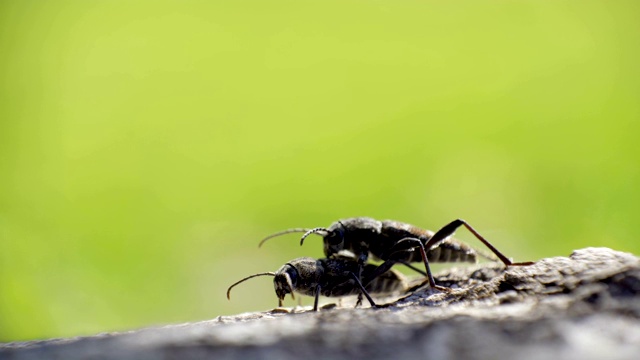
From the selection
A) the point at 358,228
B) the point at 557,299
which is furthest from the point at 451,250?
the point at 557,299

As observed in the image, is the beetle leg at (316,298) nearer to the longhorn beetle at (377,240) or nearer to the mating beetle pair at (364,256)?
the mating beetle pair at (364,256)

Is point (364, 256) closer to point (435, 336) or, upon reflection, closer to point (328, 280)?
point (328, 280)

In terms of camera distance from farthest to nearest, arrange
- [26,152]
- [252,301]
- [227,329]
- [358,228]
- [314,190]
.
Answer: [26,152] → [314,190] → [252,301] → [358,228] → [227,329]

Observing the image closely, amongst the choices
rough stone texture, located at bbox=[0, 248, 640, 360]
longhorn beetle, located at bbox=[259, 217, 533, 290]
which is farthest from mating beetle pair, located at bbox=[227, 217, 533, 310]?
rough stone texture, located at bbox=[0, 248, 640, 360]

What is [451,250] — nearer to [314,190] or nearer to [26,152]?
[314,190]

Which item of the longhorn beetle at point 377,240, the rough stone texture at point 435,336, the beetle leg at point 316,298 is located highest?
the rough stone texture at point 435,336

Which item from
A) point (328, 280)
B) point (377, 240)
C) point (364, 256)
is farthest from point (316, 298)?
point (377, 240)

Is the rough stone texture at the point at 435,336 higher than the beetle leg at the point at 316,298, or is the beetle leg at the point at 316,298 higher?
the rough stone texture at the point at 435,336

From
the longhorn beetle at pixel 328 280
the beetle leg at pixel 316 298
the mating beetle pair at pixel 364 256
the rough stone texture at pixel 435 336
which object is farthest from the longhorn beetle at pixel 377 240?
the rough stone texture at pixel 435 336
